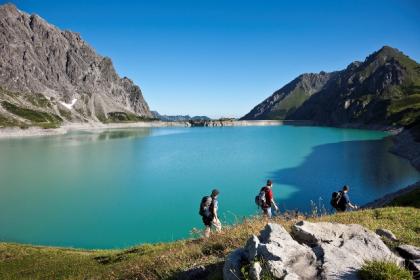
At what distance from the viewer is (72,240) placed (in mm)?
35312

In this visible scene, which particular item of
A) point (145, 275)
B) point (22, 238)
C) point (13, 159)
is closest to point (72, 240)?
point (22, 238)

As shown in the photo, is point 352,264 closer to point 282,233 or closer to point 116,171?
point 282,233

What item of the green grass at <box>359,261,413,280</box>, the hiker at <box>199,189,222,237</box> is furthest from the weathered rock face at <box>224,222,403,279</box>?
the hiker at <box>199,189,222,237</box>

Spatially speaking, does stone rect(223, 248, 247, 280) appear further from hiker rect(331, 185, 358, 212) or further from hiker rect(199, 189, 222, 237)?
hiker rect(331, 185, 358, 212)

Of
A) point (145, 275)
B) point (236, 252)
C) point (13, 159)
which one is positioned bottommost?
point (13, 159)

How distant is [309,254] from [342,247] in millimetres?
1185

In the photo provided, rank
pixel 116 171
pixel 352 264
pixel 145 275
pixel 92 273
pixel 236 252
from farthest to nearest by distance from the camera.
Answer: pixel 116 171, pixel 92 273, pixel 145 275, pixel 236 252, pixel 352 264

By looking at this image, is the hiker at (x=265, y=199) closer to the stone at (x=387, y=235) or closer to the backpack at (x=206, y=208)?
the backpack at (x=206, y=208)

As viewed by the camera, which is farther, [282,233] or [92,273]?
[92,273]

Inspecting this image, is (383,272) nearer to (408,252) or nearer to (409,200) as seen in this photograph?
(408,252)

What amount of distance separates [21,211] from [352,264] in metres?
45.9

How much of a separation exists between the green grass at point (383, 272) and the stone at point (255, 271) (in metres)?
2.15

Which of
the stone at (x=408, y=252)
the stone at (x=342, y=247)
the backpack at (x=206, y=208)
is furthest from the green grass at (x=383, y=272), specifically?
the backpack at (x=206, y=208)

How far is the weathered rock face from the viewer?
26.0 feet
